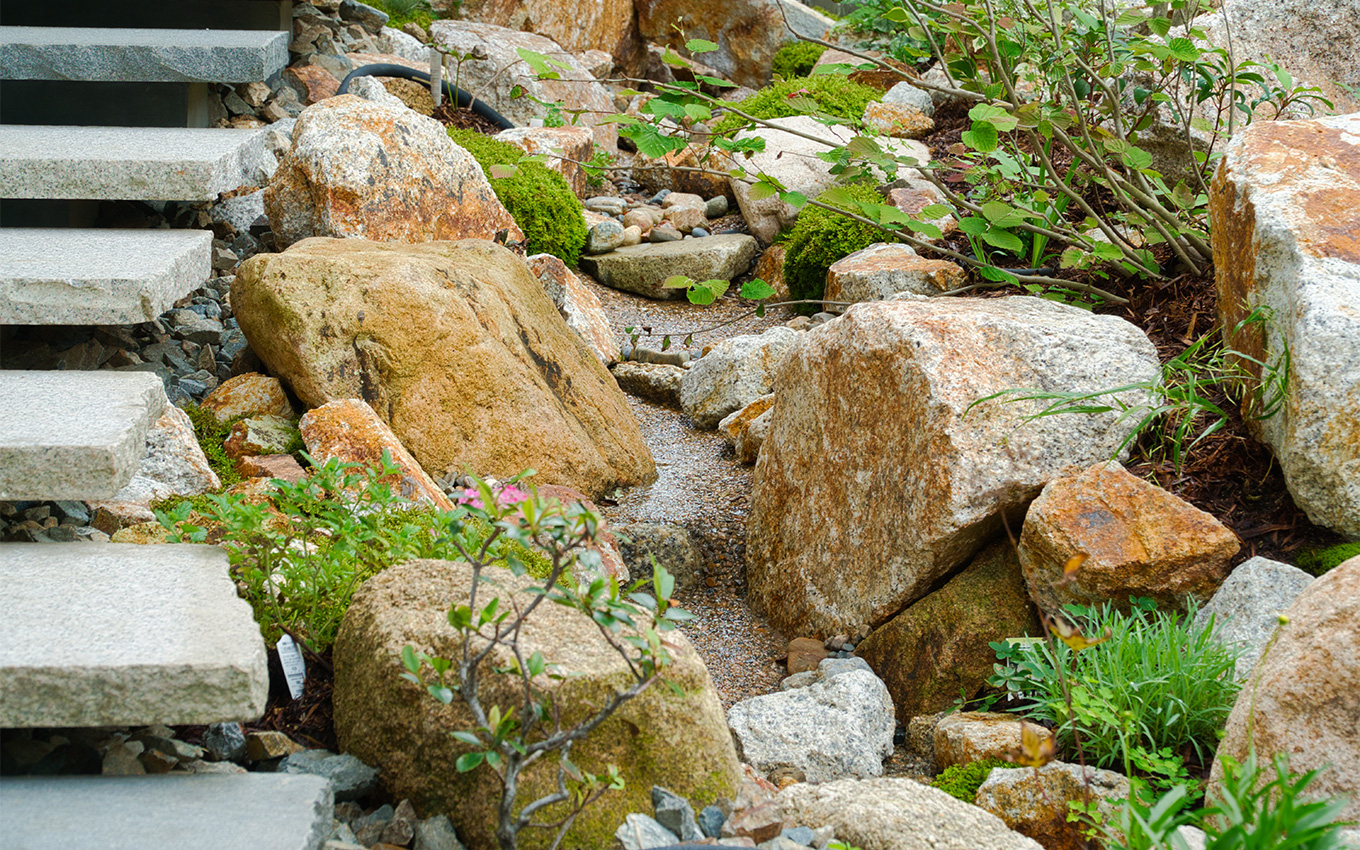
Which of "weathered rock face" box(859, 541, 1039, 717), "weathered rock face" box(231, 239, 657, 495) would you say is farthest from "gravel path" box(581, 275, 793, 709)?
"weathered rock face" box(859, 541, 1039, 717)

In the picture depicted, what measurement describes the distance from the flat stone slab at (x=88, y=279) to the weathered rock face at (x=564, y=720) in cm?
100

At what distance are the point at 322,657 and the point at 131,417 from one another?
629 millimetres

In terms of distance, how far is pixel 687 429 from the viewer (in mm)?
5137

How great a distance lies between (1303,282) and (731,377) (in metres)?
2.68

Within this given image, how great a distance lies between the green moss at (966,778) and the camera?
253cm

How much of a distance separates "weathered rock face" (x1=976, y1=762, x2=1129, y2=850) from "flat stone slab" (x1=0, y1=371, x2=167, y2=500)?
200 cm

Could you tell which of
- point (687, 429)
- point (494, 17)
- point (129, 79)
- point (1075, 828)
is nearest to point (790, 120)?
point (687, 429)

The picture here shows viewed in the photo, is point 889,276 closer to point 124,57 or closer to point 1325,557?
point 1325,557

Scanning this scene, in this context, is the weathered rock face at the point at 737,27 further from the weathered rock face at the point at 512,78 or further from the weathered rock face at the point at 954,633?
the weathered rock face at the point at 954,633

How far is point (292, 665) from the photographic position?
2.13 m

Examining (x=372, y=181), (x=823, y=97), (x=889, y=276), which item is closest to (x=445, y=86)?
(x=823, y=97)

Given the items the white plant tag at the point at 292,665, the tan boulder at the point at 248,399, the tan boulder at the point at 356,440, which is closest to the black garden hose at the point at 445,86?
the tan boulder at the point at 248,399

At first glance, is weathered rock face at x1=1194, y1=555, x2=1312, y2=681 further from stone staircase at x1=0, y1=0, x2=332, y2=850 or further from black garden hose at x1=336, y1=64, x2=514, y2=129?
black garden hose at x1=336, y1=64, x2=514, y2=129

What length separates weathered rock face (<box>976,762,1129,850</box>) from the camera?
2279 mm
